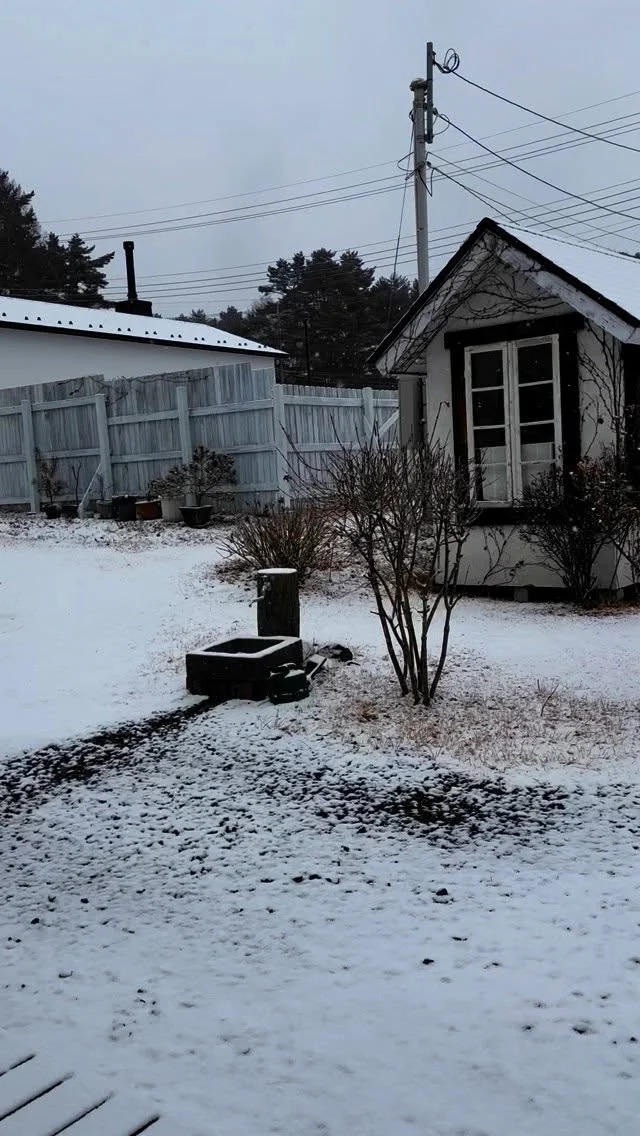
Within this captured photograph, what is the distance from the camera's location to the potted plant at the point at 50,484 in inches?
663

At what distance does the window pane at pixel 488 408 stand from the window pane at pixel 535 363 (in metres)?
0.29

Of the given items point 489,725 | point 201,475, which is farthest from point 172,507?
point 489,725

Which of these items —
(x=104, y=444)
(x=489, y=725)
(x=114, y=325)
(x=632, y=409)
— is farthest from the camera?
(x=114, y=325)

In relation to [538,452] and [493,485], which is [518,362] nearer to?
→ [538,452]

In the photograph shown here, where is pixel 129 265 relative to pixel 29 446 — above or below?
above

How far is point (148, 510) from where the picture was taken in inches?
618

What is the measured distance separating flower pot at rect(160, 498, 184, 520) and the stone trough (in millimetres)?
9202

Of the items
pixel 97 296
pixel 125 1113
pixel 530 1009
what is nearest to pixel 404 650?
pixel 530 1009

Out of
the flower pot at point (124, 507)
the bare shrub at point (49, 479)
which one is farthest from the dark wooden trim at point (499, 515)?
the bare shrub at point (49, 479)

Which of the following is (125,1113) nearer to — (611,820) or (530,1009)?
(530,1009)

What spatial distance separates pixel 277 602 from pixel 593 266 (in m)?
5.35

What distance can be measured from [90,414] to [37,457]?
169 centimetres

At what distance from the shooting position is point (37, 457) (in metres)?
17.8

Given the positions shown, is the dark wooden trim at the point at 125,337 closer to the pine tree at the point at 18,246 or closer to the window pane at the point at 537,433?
the window pane at the point at 537,433
